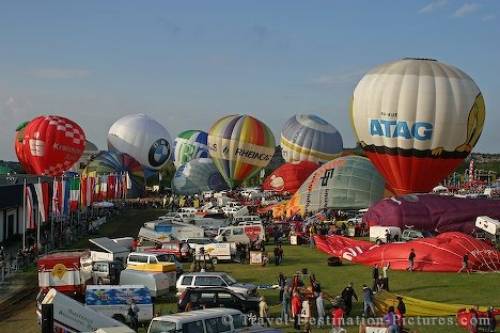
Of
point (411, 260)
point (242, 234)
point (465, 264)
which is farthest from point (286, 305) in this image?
point (242, 234)

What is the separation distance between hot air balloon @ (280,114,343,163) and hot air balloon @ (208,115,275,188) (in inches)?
382

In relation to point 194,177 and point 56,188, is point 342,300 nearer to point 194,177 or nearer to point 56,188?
point 56,188

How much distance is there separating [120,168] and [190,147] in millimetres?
15018

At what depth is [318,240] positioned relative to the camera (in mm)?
38156

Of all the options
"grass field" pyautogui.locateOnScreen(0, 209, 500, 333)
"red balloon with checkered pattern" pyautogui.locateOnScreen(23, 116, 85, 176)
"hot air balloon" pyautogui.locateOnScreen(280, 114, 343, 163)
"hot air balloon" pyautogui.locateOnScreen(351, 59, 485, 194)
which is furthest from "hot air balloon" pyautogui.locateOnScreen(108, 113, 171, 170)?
A: "grass field" pyautogui.locateOnScreen(0, 209, 500, 333)

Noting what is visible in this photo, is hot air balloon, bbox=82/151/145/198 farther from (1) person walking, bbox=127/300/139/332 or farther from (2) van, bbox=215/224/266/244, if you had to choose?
(1) person walking, bbox=127/300/139/332

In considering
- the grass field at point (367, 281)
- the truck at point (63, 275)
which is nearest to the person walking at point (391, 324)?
the grass field at point (367, 281)

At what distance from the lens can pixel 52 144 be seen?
61.0 m

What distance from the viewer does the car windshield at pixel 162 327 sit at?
1520cm

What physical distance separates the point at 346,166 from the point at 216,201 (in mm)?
18534

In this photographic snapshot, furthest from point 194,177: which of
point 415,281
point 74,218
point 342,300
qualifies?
point 342,300

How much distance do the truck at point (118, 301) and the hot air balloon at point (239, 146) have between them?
179ft

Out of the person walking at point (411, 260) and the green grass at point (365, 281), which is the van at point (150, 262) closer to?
the green grass at point (365, 281)

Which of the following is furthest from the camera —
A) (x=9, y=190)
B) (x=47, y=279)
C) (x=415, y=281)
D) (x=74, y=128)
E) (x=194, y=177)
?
(x=194, y=177)
